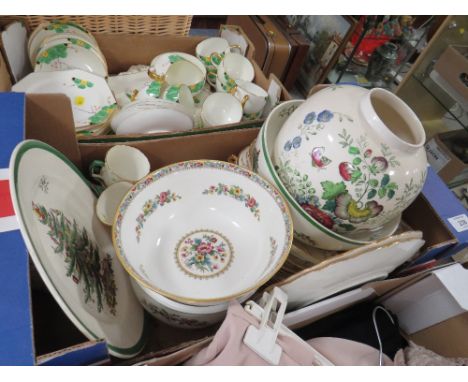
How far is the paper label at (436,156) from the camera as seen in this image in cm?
159

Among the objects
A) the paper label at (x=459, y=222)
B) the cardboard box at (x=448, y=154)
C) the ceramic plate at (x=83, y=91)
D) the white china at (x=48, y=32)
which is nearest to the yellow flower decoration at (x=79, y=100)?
the ceramic plate at (x=83, y=91)

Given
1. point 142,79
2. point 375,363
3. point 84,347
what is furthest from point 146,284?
point 142,79

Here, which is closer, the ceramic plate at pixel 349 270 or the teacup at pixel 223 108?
the ceramic plate at pixel 349 270

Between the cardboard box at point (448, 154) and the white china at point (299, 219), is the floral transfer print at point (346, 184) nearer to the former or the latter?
the white china at point (299, 219)

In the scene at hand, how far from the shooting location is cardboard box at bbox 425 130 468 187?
5.13 ft

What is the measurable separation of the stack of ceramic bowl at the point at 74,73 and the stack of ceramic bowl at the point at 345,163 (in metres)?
0.45

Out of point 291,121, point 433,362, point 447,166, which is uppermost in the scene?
point 291,121

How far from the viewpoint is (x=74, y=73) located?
2.84ft

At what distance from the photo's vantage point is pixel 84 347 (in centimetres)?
45

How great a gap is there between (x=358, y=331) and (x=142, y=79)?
2.86 feet

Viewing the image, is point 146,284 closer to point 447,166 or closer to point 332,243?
point 332,243

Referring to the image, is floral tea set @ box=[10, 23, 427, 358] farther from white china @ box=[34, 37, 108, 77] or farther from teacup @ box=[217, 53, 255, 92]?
teacup @ box=[217, 53, 255, 92]

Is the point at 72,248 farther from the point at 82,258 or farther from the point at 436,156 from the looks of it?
the point at 436,156

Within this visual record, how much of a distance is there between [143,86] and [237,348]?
0.73 meters
